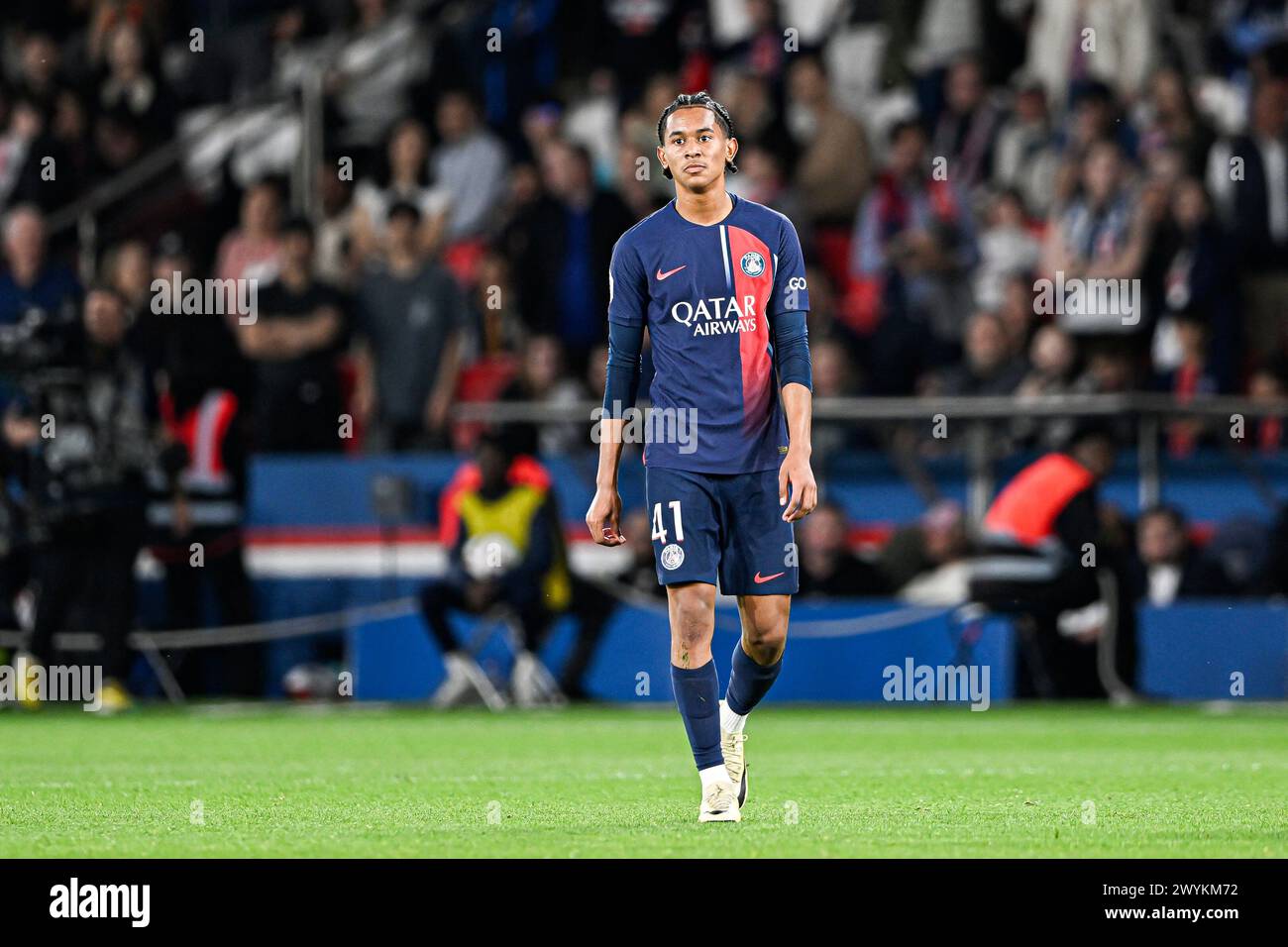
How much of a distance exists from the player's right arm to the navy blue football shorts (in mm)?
153

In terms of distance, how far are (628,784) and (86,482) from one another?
6.82 metres

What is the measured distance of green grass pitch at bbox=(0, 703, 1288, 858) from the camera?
7.62 m

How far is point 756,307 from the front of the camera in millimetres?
8414

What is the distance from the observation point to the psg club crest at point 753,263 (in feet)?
27.5

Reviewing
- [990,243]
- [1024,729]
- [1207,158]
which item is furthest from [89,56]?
[1024,729]

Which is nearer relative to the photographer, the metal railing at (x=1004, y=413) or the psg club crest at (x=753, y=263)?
the psg club crest at (x=753, y=263)

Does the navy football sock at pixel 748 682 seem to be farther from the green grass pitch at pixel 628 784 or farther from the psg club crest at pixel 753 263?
the psg club crest at pixel 753 263

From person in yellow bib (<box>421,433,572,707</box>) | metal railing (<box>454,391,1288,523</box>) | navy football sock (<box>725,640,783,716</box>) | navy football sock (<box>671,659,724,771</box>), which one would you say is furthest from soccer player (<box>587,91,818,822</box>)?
person in yellow bib (<box>421,433,572,707</box>)

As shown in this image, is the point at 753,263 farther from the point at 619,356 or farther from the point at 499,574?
the point at 499,574

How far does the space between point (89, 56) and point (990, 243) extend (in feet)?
27.7

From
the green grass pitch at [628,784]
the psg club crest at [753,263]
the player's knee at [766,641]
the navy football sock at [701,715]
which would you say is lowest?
the green grass pitch at [628,784]

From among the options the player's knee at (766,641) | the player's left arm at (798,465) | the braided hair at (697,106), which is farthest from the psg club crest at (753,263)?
the player's knee at (766,641)

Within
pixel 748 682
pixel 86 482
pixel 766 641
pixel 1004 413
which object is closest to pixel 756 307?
pixel 766 641

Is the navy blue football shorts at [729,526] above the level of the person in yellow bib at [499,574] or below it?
above
